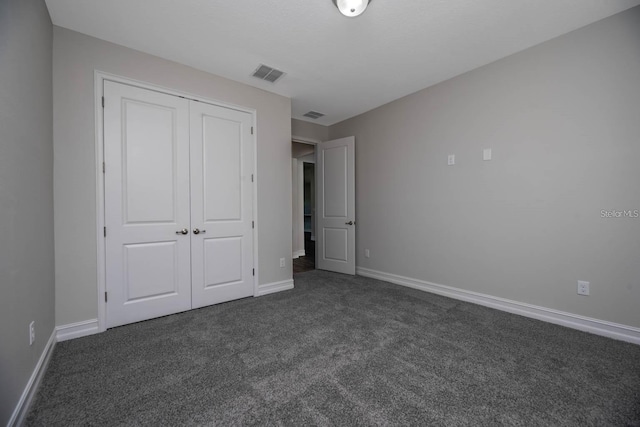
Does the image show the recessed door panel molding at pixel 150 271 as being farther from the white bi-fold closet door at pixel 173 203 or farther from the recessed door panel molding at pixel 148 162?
the recessed door panel molding at pixel 148 162

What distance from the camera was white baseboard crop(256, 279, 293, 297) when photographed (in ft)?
11.1

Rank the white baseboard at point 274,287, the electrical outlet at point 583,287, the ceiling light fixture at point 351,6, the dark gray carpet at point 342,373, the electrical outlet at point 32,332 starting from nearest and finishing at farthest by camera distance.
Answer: the dark gray carpet at point 342,373 → the electrical outlet at point 32,332 → the ceiling light fixture at point 351,6 → the electrical outlet at point 583,287 → the white baseboard at point 274,287

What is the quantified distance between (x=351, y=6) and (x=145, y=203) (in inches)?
99.6

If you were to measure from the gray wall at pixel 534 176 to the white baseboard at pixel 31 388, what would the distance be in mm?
3664

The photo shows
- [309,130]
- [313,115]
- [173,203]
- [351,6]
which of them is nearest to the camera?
[351,6]

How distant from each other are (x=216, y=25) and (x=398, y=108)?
2581 mm

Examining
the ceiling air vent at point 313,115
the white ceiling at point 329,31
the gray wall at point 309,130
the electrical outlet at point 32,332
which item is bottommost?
the electrical outlet at point 32,332

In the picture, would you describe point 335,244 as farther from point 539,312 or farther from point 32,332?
point 32,332

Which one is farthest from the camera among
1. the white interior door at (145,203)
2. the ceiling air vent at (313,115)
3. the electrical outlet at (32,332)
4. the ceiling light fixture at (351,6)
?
the ceiling air vent at (313,115)

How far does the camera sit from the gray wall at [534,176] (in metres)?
2.17

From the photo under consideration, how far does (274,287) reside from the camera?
351 centimetres

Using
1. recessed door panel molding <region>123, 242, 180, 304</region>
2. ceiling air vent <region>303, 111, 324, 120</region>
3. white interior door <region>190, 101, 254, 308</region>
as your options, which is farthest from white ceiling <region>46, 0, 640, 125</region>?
recessed door panel molding <region>123, 242, 180, 304</region>

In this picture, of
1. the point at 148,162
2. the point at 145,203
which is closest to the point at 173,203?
the point at 145,203

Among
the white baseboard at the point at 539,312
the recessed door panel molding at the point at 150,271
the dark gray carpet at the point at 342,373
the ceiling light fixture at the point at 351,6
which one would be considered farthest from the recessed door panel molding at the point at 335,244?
the ceiling light fixture at the point at 351,6
